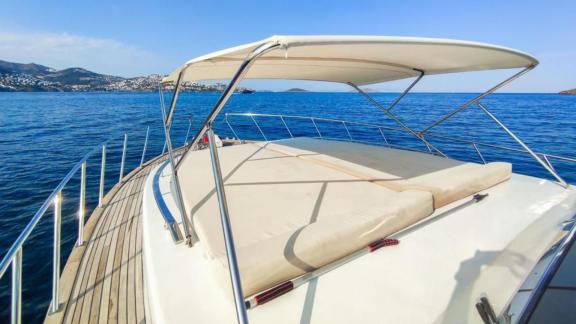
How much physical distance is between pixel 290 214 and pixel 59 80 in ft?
393

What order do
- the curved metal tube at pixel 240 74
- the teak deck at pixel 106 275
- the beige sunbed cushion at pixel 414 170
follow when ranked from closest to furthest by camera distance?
the curved metal tube at pixel 240 74 → the teak deck at pixel 106 275 → the beige sunbed cushion at pixel 414 170

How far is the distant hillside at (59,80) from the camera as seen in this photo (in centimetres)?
7238

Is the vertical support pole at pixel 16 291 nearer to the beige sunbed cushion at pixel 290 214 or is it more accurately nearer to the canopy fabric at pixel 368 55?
the beige sunbed cushion at pixel 290 214

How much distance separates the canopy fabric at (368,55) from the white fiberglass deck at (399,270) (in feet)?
3.73

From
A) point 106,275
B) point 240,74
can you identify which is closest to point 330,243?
point 240,74

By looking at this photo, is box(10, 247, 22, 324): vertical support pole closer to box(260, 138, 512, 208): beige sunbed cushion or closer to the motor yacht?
the motor yacht

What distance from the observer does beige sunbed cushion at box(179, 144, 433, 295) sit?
1.34 m

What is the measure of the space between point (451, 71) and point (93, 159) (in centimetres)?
1088

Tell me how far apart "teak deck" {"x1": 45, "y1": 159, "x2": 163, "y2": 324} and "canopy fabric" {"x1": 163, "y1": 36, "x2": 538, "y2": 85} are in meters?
1.75

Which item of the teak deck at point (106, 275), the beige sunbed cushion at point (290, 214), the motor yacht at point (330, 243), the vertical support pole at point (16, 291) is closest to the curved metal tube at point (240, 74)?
the motor yacht at point (330, 243)

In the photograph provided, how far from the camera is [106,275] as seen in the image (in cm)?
204

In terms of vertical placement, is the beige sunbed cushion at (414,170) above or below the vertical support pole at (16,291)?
above

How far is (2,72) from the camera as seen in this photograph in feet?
240

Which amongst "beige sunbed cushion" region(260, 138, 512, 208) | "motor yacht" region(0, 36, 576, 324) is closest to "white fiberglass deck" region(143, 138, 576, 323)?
"motor yacht" region(0, 36, 576, 324)
